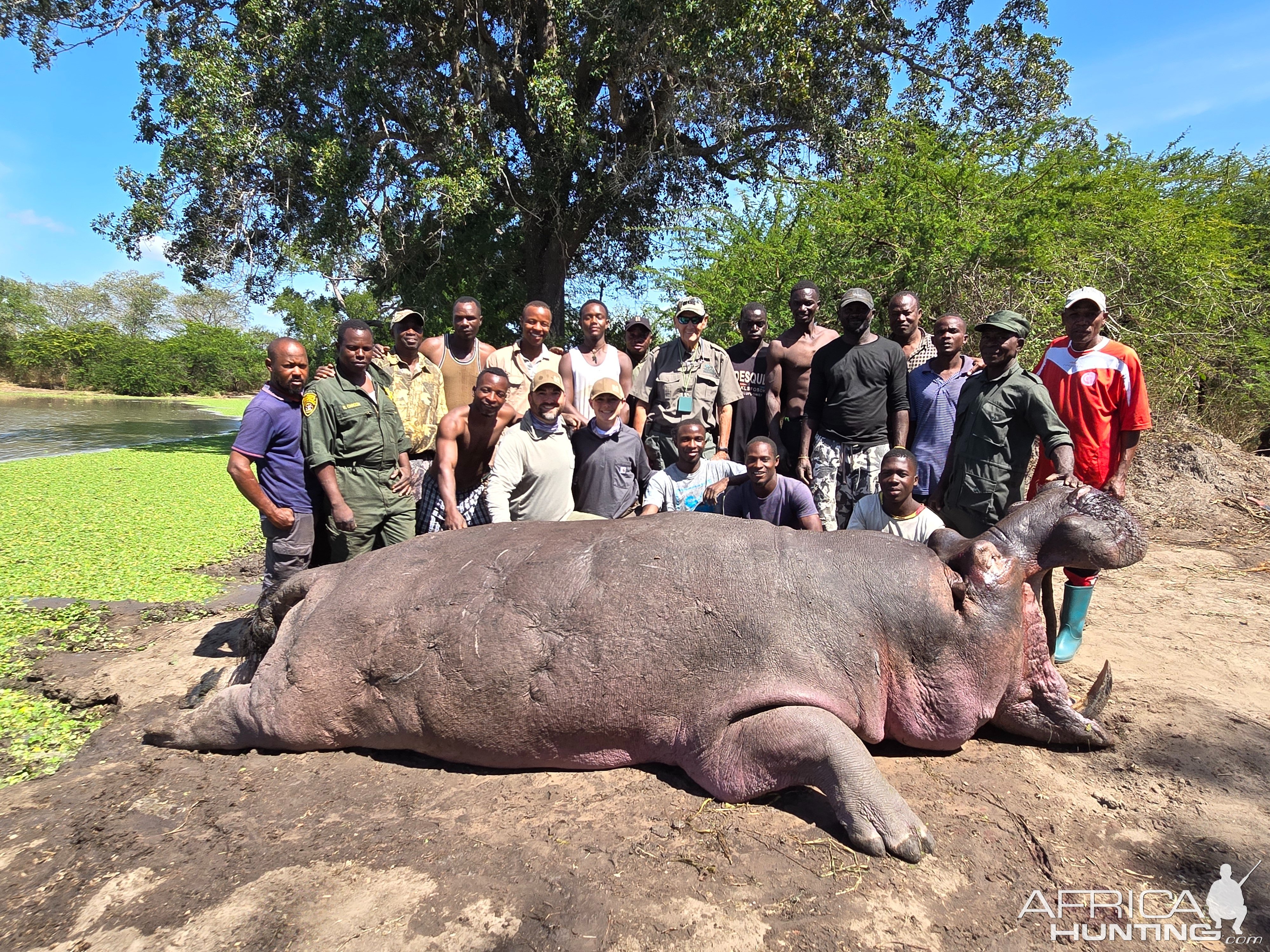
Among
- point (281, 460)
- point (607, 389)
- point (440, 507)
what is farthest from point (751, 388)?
point (281, 460)

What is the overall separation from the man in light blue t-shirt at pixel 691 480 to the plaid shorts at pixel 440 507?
122cm

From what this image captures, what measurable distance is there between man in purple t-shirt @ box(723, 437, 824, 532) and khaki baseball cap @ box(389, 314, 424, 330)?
120 inches

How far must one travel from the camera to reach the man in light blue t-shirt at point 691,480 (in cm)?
514

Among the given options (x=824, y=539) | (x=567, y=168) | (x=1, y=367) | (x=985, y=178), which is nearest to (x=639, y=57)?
(x=567, y=168)

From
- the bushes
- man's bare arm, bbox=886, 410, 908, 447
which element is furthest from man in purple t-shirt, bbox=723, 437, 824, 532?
the bushes

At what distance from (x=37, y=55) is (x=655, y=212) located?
13.4 metres

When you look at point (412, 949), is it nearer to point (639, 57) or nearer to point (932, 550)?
point (932, 550)

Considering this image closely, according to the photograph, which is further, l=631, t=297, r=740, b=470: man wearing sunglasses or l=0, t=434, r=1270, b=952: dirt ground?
l=631, t=297, r=740, b=470: man wearing sunglasses

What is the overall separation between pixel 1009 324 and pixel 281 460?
16.4 feet

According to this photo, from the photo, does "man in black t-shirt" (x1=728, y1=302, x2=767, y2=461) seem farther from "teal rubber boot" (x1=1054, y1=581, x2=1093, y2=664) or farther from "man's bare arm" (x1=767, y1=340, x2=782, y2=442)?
"teal rubber boot" (x1=1054, y1=581, x2=1093, y2=664)

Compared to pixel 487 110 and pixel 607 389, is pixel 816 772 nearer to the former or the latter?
pixel 607 389

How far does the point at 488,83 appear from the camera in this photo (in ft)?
47.1

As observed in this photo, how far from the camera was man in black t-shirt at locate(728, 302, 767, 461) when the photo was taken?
6332 mm

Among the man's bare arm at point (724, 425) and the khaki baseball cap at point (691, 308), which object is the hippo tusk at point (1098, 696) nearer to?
the man's bare arm at point (724, 425)
